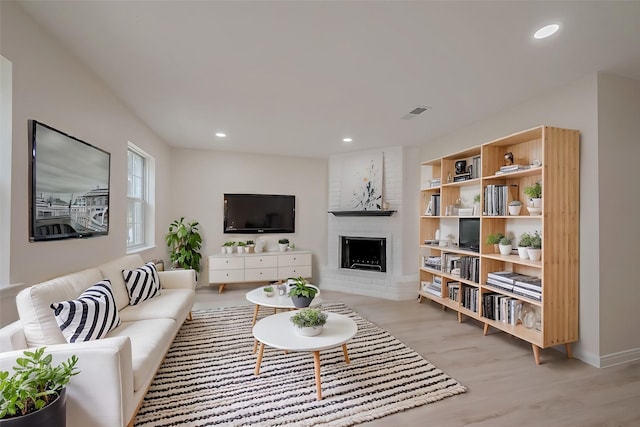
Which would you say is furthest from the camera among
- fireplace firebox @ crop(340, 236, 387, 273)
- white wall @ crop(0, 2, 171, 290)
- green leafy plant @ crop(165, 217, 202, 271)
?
fireplace firebox @ crop(340, 236, 387, 273)

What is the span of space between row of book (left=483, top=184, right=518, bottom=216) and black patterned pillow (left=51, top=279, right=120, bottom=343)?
11.3 feet

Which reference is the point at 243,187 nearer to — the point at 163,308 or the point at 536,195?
the point at 163,308

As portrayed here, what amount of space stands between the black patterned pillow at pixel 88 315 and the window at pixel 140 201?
189 cm

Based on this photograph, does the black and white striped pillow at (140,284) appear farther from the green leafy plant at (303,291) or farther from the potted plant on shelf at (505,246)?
the potted plant on shelf at (505,246)

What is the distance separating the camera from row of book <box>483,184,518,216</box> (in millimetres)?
2857

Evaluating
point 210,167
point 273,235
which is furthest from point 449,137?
point 210,167

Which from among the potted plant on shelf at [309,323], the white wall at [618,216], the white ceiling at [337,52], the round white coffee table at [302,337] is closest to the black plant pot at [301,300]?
the round white coffee table at [302,337]

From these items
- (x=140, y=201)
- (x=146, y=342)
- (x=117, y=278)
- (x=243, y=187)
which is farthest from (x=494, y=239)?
(x=140, y=201)

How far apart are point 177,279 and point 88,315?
153cm

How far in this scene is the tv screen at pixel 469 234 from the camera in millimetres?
3285

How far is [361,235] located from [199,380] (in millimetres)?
3342

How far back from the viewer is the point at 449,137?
398 cm

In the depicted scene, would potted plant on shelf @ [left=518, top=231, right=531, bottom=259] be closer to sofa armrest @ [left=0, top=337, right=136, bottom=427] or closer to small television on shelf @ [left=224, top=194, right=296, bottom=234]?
sofa armrest @ [left=0, top=337, right=136, bottom=427]

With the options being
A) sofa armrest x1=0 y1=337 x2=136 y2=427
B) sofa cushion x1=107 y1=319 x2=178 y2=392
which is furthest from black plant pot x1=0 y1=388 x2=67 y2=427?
sofa cushion x1=107 y1=319 x2=178 y2=392
